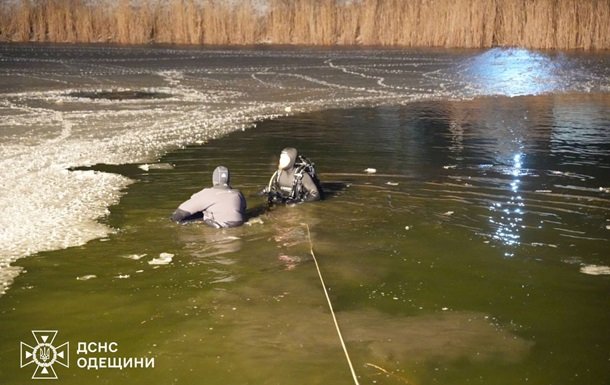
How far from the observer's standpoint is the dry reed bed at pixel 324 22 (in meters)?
27.0

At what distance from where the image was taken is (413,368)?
497cm

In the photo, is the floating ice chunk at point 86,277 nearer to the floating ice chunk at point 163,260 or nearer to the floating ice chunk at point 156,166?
the floating ice chunk at point 163,260

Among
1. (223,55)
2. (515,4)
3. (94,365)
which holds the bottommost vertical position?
(94,365)

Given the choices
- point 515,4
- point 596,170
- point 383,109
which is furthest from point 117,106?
point 515,4

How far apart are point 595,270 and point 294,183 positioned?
3.56 m

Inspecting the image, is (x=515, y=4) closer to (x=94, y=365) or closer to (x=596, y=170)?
(x=596, y=170)

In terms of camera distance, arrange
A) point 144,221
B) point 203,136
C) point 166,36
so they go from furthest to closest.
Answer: point 166,36, point 203,136, point 144,221

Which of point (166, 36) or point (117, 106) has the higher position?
point (166, 36)

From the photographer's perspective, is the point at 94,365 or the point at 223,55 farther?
the point at 223,55

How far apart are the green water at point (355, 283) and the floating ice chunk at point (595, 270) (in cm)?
6

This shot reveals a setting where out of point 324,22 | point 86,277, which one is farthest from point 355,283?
point 324,22

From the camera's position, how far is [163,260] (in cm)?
708

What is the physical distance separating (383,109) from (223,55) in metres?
10.6

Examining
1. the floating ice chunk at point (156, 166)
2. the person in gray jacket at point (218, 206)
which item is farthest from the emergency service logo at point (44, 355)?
the floating ice chunk at point (156, 166)
